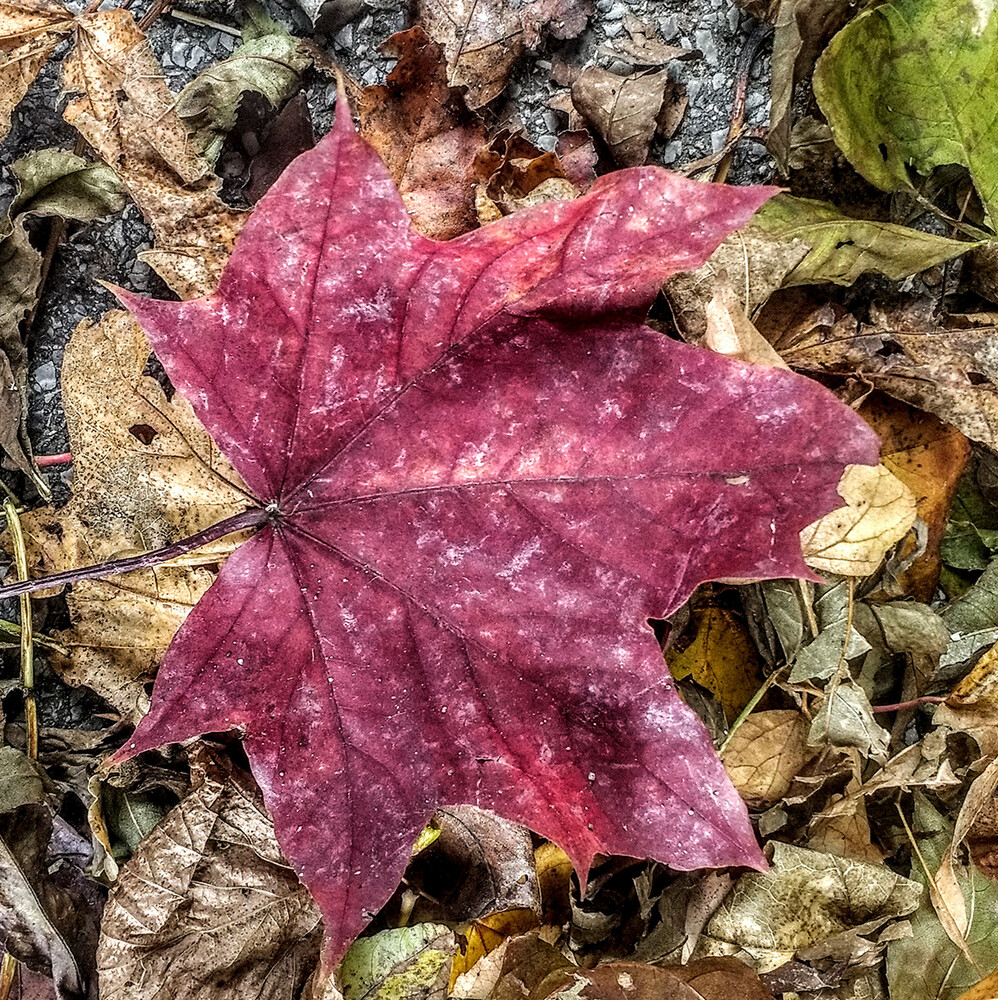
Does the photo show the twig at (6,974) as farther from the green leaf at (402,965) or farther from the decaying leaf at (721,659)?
the decaying leaf at (721,659)

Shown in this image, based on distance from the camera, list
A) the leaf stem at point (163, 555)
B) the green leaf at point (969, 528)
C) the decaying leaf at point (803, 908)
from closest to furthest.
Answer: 1. the leaf stem at point (163, 555)
2. the decaying leaf at point (803, 908)
3. the green leaf at point (969, 528)

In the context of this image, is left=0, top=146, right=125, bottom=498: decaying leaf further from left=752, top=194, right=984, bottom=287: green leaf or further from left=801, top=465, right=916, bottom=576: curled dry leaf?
left=801, top=465, right=916, bottom=576: curled dry leaf

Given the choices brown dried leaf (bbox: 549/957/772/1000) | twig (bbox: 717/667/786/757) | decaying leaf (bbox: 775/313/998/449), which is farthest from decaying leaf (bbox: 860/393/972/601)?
brown dried leaf (bbox: 549/957/772/1000)

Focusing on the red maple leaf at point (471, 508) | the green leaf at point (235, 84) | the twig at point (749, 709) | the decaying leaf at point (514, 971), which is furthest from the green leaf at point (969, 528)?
the green leaf at point (235, 84)

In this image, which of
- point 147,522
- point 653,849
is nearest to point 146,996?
point 147,522

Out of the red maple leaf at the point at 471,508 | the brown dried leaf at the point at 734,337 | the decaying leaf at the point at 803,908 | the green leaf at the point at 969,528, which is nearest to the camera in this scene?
the red maple leaf at the point at 471,508

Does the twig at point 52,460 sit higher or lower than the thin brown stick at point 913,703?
higher

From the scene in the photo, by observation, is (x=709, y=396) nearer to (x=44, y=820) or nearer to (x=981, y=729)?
(x=981, y=729)

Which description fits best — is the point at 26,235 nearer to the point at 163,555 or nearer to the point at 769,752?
the point at 163,555
